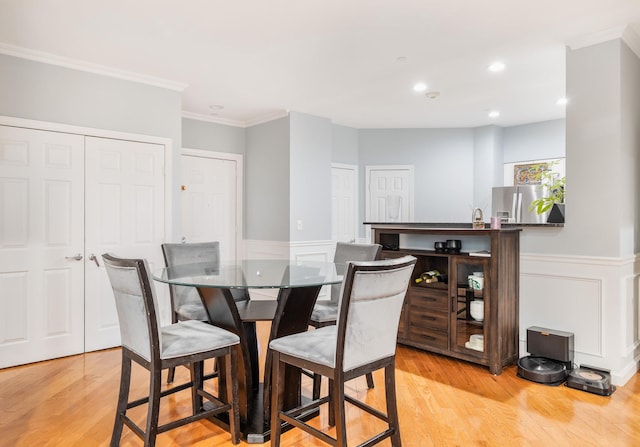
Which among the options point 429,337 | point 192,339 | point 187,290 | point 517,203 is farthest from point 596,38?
point 187,290

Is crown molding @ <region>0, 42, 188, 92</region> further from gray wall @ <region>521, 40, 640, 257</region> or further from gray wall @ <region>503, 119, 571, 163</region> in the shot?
gray wall @ <region>503, 119, 571, 163</region>

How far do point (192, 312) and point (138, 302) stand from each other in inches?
39.3

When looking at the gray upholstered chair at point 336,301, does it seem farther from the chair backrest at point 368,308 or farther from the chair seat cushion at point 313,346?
the chair backrest at point 368,308

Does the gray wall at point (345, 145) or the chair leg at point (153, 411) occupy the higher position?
the gray wall at point (345, 145)

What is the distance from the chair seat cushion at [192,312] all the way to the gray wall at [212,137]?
112 inches

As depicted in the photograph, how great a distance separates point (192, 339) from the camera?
7.04 ft

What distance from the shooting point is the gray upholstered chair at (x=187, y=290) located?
2.98 meters

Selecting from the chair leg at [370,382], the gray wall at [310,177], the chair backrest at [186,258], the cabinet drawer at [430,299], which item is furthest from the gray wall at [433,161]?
the chair leg at [370,382]

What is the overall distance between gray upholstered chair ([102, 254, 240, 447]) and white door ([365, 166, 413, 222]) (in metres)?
4.62

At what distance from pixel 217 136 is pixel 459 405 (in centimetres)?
435

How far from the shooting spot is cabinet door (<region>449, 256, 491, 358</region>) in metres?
3.41

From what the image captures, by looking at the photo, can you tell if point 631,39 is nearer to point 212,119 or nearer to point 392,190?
point 392,190

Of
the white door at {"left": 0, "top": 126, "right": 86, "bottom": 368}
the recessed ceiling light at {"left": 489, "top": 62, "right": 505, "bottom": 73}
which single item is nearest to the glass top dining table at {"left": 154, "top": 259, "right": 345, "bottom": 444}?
the white door at {"left": 0, "top": 126, "right": 86, "bottom": 368}

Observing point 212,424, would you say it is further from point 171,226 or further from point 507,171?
point 507,171
